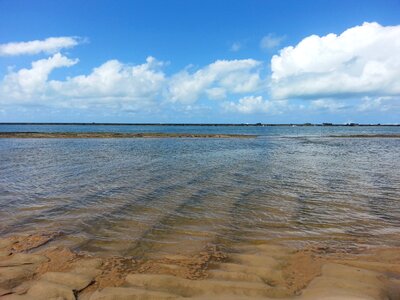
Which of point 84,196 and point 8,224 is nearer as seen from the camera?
point 8,224

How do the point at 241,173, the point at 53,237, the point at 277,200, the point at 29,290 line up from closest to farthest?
the point at 29,290 → the point at 53,237 → the point at 277,200 → the point at 241,173

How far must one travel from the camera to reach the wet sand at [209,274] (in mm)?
4762

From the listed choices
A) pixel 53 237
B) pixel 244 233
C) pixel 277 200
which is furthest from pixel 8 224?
pixel 277 200

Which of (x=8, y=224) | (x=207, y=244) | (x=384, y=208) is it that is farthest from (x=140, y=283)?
(x=384, y=208)

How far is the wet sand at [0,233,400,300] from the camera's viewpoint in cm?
476

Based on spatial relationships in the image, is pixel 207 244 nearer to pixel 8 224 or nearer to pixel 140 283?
pixel 140 283

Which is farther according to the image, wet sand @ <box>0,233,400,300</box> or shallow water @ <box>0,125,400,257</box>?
shallow water @ <box>0,125,400,257</box>

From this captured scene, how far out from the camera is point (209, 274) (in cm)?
545

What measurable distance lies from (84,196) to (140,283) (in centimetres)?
749

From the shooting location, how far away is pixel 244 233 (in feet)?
25.6

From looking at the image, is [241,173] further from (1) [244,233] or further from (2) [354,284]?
(2) [354,284]

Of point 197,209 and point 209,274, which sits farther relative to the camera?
point 197,209

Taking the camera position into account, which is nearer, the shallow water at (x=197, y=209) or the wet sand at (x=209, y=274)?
the wet sand at (x=209, y=274)

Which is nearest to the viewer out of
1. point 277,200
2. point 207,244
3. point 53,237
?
point 207,244
